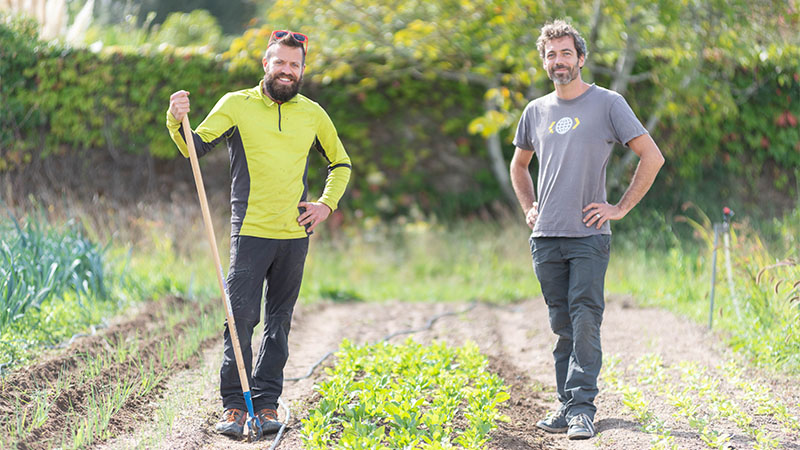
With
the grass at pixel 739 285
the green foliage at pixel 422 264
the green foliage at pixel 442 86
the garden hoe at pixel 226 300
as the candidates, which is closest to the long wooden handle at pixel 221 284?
the garden hoe at pixel 226 300

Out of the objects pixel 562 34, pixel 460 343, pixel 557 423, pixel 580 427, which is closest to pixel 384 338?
pixel 460 343

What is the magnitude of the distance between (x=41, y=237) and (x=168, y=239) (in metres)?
2.20

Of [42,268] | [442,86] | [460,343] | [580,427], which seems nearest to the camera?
[580,427]

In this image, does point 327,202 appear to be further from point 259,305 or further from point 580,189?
point 580,189

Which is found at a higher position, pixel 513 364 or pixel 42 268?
pixel 42 268

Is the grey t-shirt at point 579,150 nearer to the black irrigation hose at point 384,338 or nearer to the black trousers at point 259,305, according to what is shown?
the black trousers at point 259,305

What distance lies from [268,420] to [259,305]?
0.54m

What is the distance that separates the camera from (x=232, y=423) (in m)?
3.74

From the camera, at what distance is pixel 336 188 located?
3.97 m

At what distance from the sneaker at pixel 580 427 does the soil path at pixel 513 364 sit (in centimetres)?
4

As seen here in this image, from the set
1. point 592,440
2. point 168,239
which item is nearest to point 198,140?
point 592,440

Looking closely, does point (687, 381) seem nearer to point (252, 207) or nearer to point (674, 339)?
point (674, 339)

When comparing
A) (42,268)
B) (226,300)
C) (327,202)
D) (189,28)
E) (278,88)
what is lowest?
(42,268)

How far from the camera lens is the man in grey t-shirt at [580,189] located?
12.5ft
